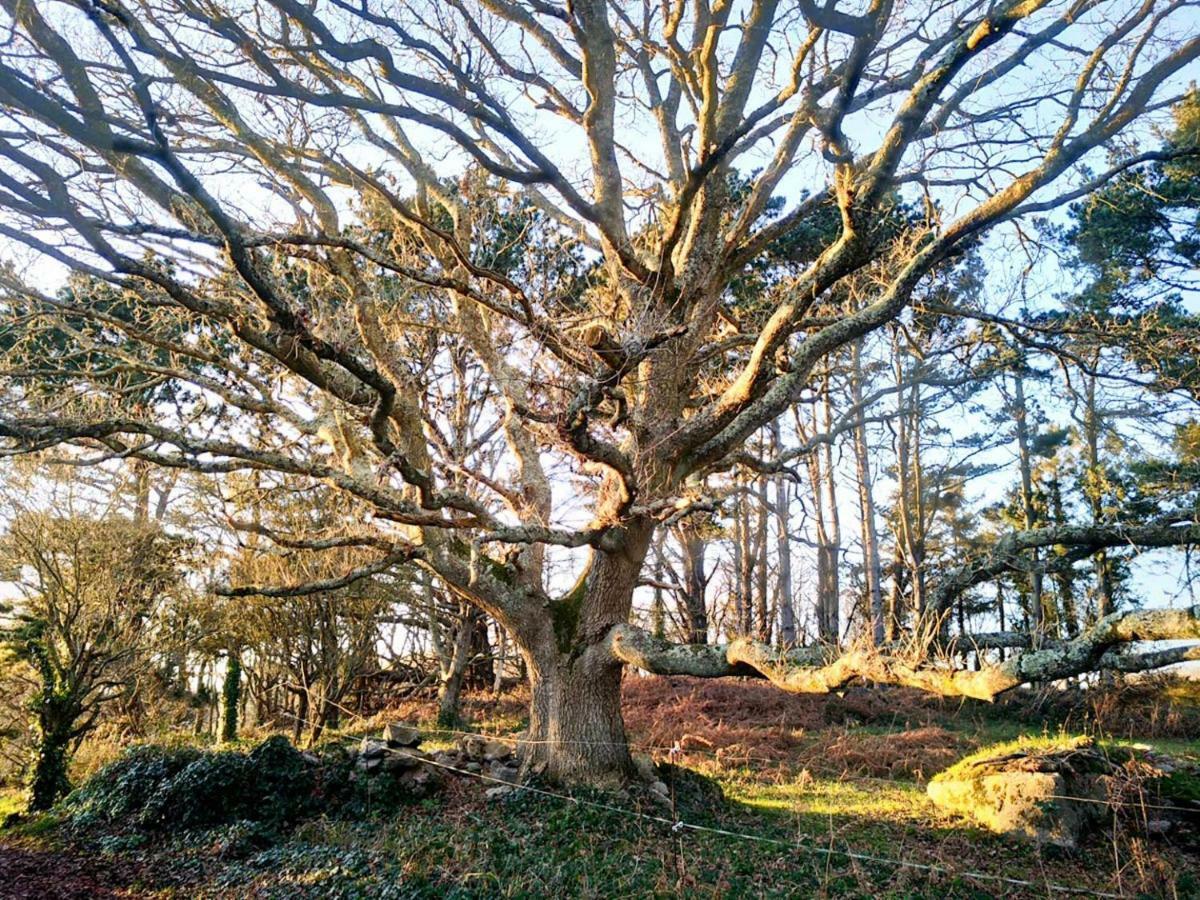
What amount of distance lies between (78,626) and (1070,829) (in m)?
11.4

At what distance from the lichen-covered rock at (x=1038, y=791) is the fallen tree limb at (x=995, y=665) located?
235 centimetres

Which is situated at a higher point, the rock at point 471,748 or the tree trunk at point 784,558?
the tree trunk at point 784,558

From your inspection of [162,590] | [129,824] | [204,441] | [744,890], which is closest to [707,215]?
[204,441]

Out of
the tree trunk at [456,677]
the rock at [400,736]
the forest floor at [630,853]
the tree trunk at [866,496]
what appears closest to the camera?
the forest floor at [630,853]

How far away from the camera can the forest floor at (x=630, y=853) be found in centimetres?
575

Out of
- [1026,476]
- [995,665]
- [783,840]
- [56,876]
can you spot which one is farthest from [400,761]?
[1026,476]

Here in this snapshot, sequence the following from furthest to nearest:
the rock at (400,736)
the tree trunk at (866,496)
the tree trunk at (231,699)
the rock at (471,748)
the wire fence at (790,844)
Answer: the tree trunk at (866,496), the tree trunk at (231,699), the rock at (471,748), the rock at (400,736), the wire fence at (790,844)

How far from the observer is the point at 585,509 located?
12.3m

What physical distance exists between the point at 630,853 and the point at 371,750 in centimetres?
385

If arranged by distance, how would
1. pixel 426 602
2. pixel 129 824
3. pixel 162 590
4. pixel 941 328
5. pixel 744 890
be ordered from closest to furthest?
pixel 744 890 → pixel 129 824 → pixel 162 590 → pixel 941 328 → pixel 426 602

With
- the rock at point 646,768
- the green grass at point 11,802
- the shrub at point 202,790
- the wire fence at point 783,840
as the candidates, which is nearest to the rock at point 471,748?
the wire fence at point 783,840

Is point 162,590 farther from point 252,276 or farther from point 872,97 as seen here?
point 872,97

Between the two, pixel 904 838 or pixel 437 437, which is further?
pixel 437 437

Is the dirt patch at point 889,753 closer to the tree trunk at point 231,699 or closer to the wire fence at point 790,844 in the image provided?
the wire fence at point 790,844
